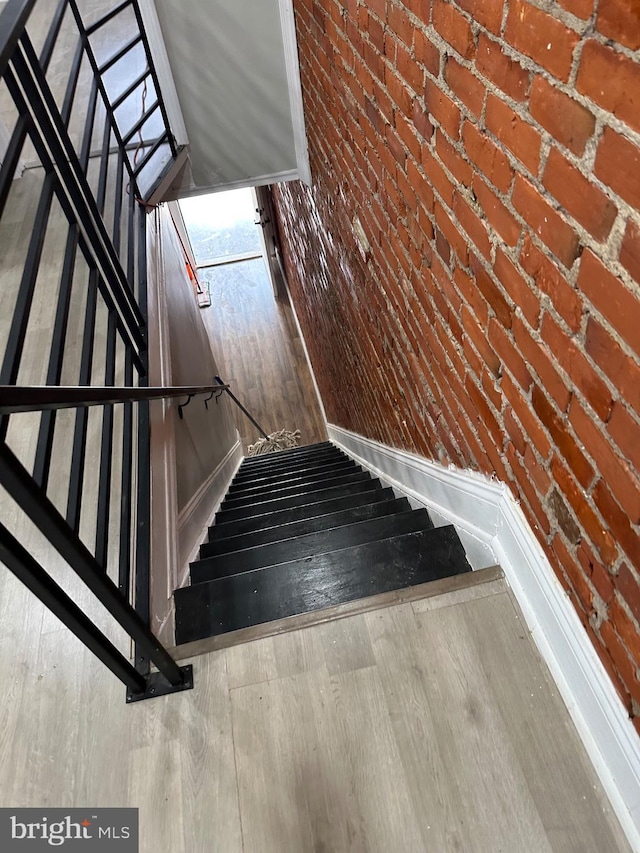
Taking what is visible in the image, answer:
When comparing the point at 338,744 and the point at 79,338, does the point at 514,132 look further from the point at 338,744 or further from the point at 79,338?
the point at 79,338

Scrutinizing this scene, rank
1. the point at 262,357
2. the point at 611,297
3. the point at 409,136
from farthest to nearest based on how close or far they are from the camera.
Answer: the point at 262,357
the point at 409,136
the point at 611,297

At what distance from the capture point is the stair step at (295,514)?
226cm

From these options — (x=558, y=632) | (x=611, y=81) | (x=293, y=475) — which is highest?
(x=611, y=81)

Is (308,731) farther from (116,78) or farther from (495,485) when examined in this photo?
(116,78)

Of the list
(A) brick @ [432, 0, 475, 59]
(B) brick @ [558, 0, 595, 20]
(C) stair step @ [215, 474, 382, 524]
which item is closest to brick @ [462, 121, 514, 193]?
(A) brick @ [432, 0, 475, 59]

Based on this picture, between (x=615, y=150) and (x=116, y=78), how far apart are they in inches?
144

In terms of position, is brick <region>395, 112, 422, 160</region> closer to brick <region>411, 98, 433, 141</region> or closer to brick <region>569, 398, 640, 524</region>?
brick <region>411, 98, 433, 141</region>

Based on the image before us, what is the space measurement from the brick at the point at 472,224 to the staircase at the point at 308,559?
33.0 inches

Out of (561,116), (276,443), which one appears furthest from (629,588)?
(276,443)

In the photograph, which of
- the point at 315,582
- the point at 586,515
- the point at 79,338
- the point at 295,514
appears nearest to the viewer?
the point at 586,515

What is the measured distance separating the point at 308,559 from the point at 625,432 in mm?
1015

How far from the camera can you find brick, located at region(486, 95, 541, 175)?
2.37ft

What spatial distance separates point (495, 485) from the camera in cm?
123

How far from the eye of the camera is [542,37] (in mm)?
645
